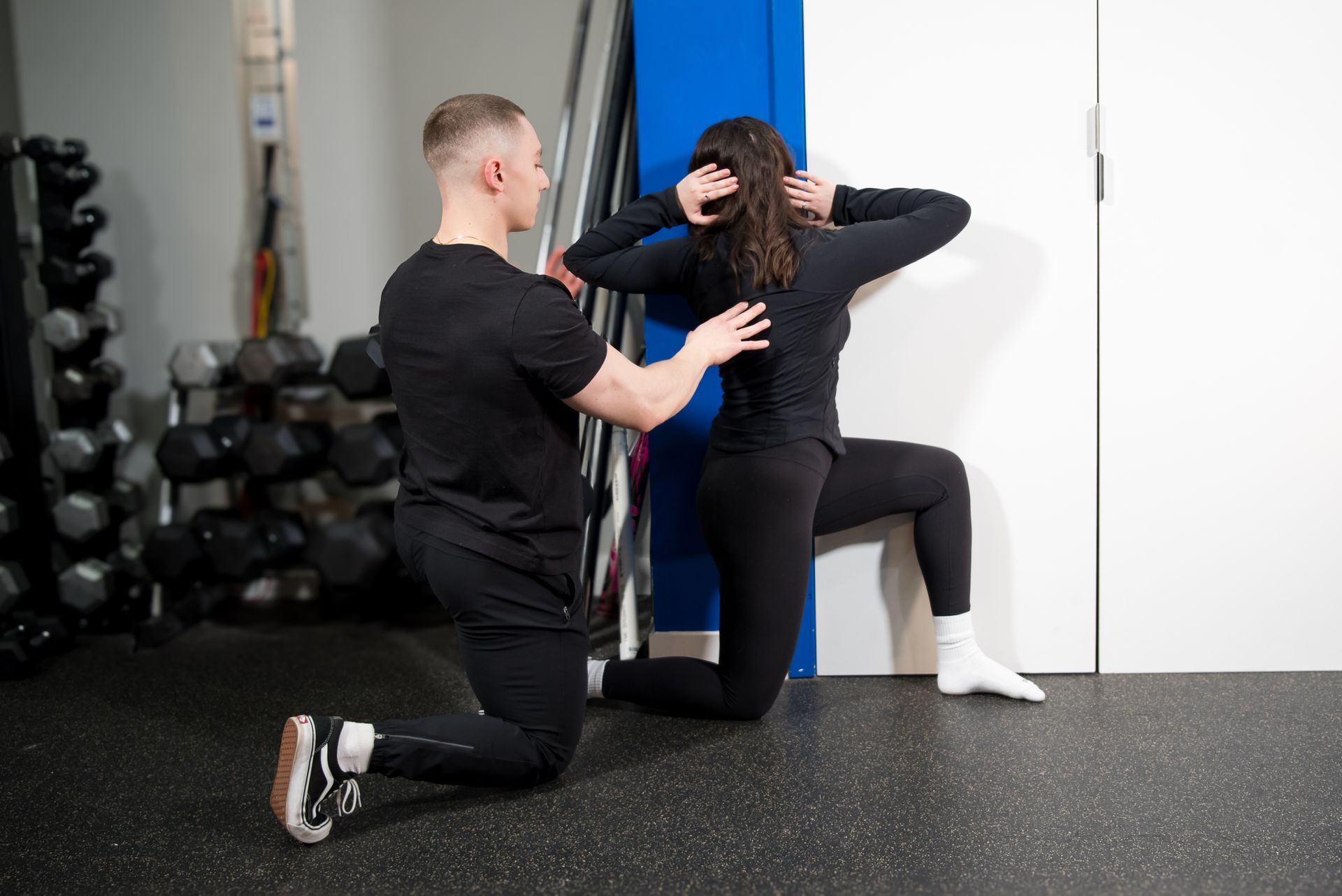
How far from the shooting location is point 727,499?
82.6 inches

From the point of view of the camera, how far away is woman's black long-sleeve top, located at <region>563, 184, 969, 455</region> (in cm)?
204

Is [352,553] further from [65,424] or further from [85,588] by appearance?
[65,424]

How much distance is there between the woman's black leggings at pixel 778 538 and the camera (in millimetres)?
2072

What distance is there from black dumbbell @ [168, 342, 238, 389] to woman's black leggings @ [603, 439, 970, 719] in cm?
185

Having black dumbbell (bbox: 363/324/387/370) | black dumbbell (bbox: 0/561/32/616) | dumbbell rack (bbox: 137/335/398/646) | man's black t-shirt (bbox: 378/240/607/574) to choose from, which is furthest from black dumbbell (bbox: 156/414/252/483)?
man's black t-shirt (bbox: 378/240/607/574)

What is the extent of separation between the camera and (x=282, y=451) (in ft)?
10.4

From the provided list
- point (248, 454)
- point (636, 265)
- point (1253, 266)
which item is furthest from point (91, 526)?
point (1253, 266)

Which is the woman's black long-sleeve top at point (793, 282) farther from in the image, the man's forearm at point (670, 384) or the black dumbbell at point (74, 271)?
the black dumbbell at point (74, 271)

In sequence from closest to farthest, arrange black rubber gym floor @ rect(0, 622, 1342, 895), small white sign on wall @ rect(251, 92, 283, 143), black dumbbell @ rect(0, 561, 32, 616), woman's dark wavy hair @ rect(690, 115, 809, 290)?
black rubber gym floor @ rect(0, 622, 1342, 895) < woman's dark wavy hair @ rect(690, 115, 809, 290) < black dumbbell @ rect(0, 561, 32, 616) < small white sign on wall @ rect(251, 92, 283, 143)

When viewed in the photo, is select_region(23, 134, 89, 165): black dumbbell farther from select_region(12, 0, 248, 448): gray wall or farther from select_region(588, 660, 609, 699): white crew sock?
select_region(588, 660, 609, 699): white crew sock

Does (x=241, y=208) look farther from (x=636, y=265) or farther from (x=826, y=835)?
(x=826, y=835)

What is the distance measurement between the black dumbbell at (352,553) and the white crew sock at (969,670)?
1.70 metres

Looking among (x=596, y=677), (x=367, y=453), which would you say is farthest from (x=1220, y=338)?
(x=367, y=453)

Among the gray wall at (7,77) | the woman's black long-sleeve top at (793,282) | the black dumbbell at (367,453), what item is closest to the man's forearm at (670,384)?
the woman's black long-sleeve top at (793,282)
